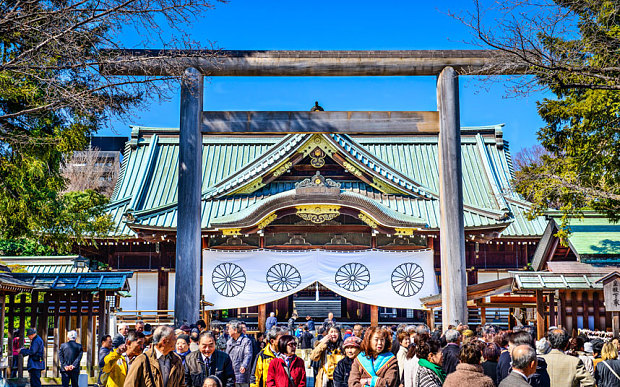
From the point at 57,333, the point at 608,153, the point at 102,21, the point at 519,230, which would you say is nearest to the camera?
the point at 102,21

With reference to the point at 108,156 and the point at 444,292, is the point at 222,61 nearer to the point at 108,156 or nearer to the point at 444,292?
the point at 444,292

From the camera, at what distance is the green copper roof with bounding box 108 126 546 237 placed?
2102 centimetres

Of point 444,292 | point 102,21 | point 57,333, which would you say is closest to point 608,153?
point 444,292

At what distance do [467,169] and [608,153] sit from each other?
1400 cm

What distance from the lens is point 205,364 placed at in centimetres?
684

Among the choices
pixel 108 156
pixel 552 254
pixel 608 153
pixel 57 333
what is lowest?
pixel 57 333

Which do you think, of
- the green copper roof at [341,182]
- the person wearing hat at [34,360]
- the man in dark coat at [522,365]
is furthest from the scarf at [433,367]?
the green copper roof at [341,182]

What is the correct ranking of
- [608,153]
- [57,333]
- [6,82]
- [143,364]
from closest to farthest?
1. [143,364]
2. [6,82]
3. [608,153]
4. [57,333]

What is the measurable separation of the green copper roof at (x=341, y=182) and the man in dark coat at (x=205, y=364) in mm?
12672

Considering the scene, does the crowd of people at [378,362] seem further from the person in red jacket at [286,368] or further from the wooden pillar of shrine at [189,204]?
the wooden pillar of shrine at [189,204]

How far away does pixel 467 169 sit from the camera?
25375 millimetres

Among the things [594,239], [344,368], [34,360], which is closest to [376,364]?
[344,368]

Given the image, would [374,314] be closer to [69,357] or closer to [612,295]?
[612,295]

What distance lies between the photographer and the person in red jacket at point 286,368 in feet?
21.6
